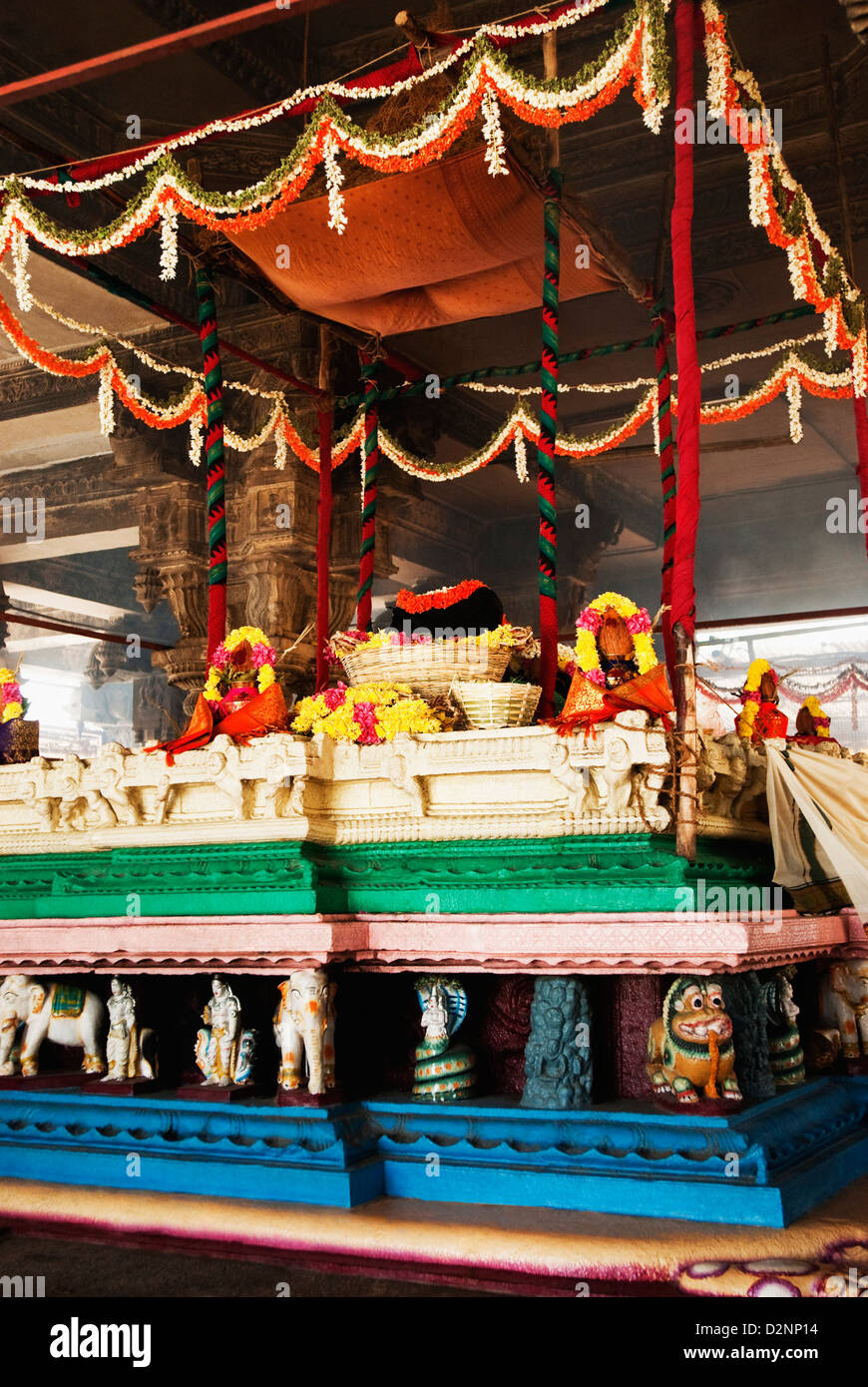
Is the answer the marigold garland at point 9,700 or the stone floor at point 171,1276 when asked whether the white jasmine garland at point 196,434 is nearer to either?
the marigold garland at point 9,700

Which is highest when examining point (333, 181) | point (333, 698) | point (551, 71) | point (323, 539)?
point (551, 71)

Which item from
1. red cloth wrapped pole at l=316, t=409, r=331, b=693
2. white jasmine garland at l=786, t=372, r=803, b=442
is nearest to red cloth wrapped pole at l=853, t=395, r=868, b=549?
white jasmine garland at l=786, t=372, r=803, b=442

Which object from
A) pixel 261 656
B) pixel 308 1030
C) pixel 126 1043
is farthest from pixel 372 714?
pixel 126 1043

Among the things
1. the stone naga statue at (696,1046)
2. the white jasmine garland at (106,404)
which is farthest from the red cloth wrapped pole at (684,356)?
the white jasmine garland at (106,404)

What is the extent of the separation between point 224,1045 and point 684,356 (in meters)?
3.21

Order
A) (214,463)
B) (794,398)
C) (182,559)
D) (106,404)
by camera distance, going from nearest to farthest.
A: 1. (214,463)
2. (106,404)
3. (794,398)
4. (182,559)

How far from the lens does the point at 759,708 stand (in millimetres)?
5508

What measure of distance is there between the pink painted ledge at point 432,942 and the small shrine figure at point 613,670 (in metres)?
0.78

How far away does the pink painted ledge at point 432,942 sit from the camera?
12.8ft

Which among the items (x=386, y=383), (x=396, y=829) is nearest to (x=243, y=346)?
(x=386, y=383)

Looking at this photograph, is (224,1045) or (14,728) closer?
(224,1045)

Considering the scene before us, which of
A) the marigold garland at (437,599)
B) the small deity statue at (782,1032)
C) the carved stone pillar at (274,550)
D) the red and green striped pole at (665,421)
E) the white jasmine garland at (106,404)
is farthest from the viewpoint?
the carved stone pillar at (274,550)

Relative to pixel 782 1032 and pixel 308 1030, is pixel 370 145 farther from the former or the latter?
pixel 782 1032

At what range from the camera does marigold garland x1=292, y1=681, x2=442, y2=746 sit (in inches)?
192
